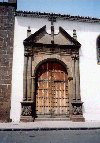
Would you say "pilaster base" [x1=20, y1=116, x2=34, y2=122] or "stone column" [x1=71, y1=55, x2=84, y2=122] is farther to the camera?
"stone column" [x1=71, y1=55, x2=84, y2=122]

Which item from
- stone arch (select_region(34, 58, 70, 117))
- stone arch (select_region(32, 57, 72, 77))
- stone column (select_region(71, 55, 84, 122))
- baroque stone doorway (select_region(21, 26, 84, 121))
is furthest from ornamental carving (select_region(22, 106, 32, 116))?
stone column (select_region(71, 55, 84, 122))

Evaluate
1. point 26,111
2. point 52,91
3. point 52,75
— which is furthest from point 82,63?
point 26,111

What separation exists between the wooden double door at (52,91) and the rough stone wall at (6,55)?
4.85ft

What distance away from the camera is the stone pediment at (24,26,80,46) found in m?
11.6

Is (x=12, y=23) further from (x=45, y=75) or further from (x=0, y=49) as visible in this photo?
(x=45, y=75)

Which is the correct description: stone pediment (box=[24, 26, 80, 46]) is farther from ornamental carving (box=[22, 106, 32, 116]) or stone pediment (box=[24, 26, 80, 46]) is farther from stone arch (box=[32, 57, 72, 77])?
ornamental carving (box=[22, 106, 32, 116])

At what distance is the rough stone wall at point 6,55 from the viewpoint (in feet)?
34.6

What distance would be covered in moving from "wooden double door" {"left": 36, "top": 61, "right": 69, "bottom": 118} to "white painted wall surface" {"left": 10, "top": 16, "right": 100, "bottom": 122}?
0.89 meters

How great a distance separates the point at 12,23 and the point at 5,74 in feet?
8.75

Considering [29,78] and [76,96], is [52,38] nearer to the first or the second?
[29,78]

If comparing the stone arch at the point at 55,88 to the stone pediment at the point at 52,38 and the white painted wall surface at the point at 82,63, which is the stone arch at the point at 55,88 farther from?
the stone pediment at the point at 52,38

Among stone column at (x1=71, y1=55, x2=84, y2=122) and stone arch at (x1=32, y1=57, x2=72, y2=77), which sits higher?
stone arch at (x1=32, y1=57, x2=72, y2=77)

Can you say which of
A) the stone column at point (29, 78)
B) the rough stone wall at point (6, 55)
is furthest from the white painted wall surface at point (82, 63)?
the stone column at point (29, 78)

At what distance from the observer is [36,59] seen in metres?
11.4
